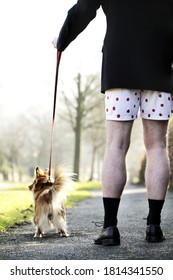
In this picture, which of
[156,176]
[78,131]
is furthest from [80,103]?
[156,176]

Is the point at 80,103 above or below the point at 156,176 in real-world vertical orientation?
above

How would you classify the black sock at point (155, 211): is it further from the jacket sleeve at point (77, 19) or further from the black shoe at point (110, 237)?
the jacket sleeve at point (77, 19)

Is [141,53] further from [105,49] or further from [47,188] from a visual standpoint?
[47,188]

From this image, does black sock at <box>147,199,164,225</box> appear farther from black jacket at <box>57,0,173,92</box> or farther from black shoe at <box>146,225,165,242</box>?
black jacket at <box>57,0,173,92</box>

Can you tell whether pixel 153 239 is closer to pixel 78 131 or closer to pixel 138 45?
pixel 138 45

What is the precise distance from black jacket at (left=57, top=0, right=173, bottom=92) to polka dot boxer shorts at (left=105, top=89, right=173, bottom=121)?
4cm

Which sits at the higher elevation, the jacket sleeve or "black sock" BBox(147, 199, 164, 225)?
the jacket sleeve

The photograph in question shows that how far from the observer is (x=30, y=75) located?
64.8ft

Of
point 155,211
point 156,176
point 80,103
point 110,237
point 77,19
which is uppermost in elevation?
point 80,103

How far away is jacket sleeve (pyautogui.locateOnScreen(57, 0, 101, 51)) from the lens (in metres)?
3.11

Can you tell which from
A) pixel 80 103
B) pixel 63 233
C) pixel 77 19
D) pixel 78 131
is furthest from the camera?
pixel 80 103

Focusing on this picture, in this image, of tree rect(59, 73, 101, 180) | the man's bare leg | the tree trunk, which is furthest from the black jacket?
tree rect(59, 73, 101, 180)

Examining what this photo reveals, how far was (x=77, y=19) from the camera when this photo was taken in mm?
3160

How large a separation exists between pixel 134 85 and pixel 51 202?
118cm
